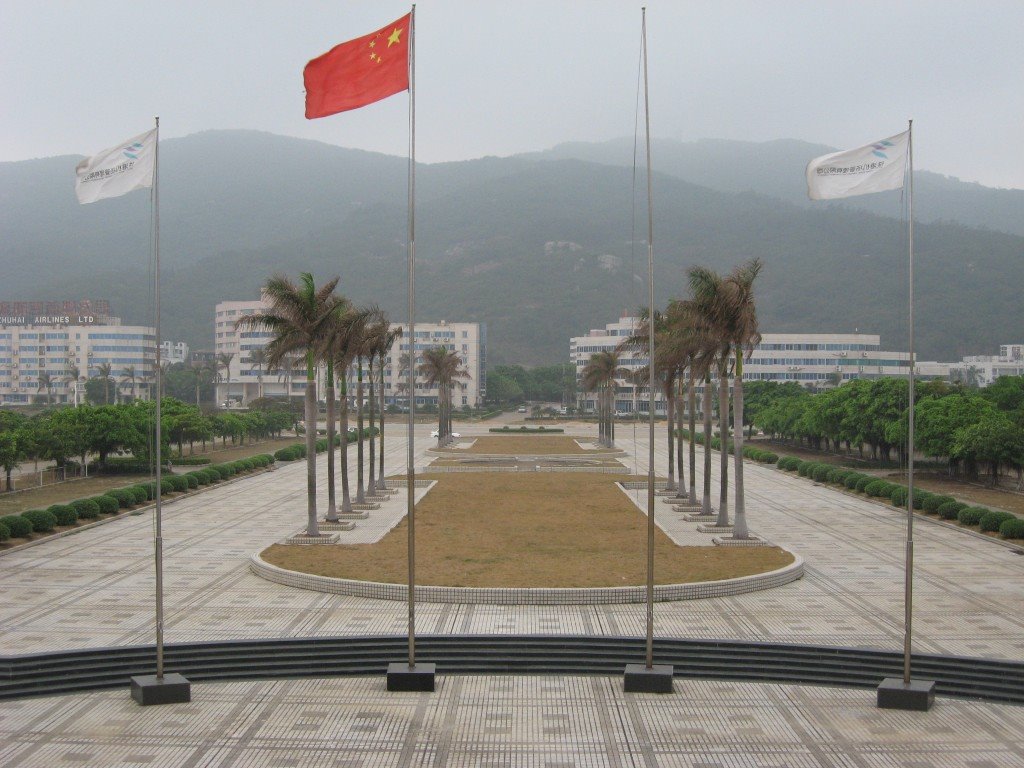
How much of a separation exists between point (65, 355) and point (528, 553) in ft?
442

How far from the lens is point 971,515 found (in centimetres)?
3356

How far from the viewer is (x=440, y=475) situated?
172 feet

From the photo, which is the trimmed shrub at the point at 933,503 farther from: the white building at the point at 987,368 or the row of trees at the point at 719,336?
the white building at the point at 987,368

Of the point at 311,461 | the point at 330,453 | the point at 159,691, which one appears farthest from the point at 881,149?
the point at 330,453

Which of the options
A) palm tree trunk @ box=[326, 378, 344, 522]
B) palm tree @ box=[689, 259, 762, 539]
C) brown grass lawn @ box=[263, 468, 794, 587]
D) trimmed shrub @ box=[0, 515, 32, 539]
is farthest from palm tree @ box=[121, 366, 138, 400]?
palm tree @ box=[689, 259, 762, 539]

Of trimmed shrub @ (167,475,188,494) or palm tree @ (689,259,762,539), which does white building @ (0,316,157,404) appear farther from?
palm tree @ (689,259,762,539)

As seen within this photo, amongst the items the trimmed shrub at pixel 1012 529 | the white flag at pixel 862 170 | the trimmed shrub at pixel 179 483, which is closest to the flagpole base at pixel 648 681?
the white flag at pixel 862 170

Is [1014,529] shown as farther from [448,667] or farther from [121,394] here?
[121,394]

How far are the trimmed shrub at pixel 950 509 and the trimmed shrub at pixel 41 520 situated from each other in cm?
3228

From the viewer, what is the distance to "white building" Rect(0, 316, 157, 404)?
14062cm

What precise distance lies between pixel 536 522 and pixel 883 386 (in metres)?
30.8

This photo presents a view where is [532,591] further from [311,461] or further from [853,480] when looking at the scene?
[853,480]

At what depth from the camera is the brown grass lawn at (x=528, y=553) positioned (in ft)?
79.5

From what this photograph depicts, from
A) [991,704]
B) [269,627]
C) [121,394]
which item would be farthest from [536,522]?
[121,394]
